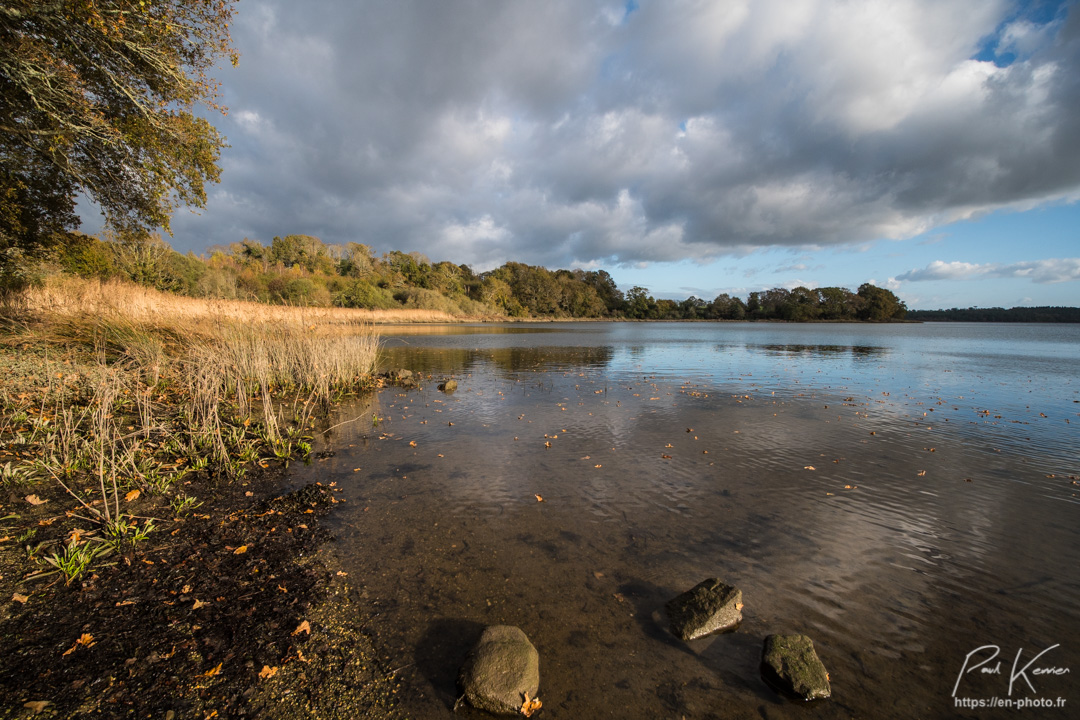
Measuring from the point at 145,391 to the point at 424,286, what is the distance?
293 feet

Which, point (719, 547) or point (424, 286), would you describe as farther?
point (424, 286)

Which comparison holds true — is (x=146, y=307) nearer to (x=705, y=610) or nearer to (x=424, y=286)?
(x=705, y=610)

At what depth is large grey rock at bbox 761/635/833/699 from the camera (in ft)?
10.4

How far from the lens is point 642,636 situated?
3.76 metres

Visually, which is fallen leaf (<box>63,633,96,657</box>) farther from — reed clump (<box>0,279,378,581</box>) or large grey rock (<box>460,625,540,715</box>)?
large grey rock (<box>460,625,540,715</box>)

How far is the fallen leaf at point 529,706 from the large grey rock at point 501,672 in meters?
0.03

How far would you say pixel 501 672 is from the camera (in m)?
3.08

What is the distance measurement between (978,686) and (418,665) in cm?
442

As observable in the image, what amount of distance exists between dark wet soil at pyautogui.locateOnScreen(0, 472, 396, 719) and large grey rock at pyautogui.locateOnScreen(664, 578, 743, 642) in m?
2.43

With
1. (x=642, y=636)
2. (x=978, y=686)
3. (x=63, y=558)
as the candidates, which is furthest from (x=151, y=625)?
(x=978, y=686)

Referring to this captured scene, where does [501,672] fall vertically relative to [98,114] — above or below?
below
